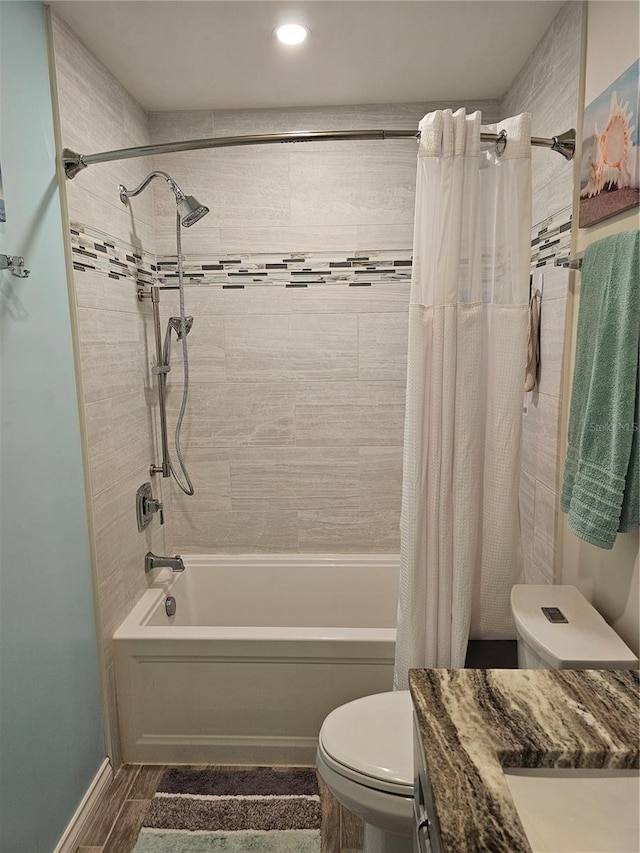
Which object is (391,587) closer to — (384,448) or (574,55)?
(384,448)

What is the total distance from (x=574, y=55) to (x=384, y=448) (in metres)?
1.65

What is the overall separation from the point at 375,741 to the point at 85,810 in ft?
3.53

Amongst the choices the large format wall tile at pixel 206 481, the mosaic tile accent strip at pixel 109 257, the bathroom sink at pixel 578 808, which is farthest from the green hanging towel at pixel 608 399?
the large format wall tile at pixel 206 481

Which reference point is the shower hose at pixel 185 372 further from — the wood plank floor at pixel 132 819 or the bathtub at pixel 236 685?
the wood plank floor at pixel 132 819

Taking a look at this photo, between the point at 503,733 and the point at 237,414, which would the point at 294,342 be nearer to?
the point at 237,414

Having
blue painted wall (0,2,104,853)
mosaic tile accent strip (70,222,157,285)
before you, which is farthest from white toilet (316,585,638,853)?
mosaic tile accent strip (70,222,157,285)

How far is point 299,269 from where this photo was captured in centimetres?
257

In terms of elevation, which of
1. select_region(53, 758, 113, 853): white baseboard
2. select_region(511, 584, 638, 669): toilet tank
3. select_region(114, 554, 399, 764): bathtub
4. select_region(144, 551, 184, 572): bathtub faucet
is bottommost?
select_region(53, 758, 113, 853): white baseboard

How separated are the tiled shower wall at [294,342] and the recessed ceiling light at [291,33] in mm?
601

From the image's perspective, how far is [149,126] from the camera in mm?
2523

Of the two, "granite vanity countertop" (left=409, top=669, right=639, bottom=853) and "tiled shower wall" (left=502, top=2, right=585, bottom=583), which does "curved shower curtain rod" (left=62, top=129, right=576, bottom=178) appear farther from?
"granite vanity countertop" (left=409, top=669, right=639, bottom=853)

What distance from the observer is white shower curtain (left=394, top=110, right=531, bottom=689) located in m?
1.54

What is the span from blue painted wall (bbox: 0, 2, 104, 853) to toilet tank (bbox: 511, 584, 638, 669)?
134 centimetres

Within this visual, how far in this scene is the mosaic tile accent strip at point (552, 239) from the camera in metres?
1.75
